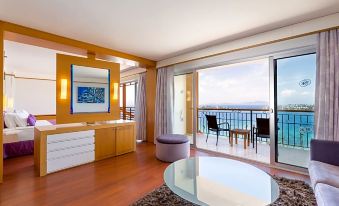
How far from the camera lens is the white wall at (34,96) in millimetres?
5969

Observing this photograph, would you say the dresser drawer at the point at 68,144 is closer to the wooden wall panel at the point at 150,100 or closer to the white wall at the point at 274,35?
the wooden wall panel at the point at 150,100

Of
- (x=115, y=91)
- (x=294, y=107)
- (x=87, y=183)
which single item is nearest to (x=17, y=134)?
(x=115, y=91)

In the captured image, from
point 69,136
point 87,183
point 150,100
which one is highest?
point 150,100

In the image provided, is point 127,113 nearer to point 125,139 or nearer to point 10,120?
point 125,139

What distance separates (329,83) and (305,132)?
1.03m

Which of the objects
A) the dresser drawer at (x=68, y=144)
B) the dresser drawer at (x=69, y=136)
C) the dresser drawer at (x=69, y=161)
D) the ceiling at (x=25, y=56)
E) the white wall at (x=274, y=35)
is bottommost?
the dresser drawer at (x=69, y=161)

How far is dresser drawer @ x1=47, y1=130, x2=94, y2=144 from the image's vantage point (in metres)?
2.65

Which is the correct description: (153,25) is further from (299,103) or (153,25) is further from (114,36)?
(299,103)

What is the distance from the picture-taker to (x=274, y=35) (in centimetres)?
267

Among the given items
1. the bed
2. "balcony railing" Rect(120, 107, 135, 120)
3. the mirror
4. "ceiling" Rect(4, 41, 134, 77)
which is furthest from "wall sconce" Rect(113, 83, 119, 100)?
"balcony railing" Rect(120, 107, 135, 120)

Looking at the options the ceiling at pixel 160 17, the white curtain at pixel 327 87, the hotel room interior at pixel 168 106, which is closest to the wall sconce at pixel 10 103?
the hotel room interior at pixel 168 106

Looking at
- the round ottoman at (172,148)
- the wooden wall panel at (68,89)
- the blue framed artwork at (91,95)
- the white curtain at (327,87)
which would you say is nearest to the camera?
the white curtain at (327,87)

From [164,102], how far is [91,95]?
1738 mm

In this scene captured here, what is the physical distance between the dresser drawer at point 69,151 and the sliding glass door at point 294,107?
332 centimetres
